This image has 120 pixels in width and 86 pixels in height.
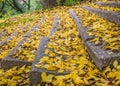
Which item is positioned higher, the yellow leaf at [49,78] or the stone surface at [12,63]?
the yellow leaf at [49,78]

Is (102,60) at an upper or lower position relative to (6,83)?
upper

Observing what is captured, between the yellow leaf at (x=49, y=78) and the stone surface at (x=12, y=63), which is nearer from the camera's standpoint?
the yellow leaf at (x=49, y=78)

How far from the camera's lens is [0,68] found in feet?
13.2

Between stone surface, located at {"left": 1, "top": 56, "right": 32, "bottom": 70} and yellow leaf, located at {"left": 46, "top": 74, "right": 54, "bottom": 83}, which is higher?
yellow leaf, located at {"left": 46, "top": 74, "right": 54, "bottom": 83}

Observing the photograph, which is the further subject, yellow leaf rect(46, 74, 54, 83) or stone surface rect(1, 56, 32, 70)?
stone surface rect(1, 56, 32, 70)

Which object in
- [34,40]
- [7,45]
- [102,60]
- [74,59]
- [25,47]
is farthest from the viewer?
[7,45]

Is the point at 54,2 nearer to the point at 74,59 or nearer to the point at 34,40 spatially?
the point at 34,40

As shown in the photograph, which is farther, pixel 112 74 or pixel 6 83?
pixel 6 83

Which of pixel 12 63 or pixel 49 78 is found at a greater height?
pixel 49 78

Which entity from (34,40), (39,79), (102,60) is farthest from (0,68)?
(102,60)

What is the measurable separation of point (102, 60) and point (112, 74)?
225 millimetres

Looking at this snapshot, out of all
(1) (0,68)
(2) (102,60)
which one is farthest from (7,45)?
(2) (102,60)

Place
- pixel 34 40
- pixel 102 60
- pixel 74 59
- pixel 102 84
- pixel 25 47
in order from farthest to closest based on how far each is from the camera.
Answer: pixel 34 40
pixel 25 47
pixel 74 59
pixel 102 60
pixel 102 84

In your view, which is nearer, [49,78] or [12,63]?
[49,78]
